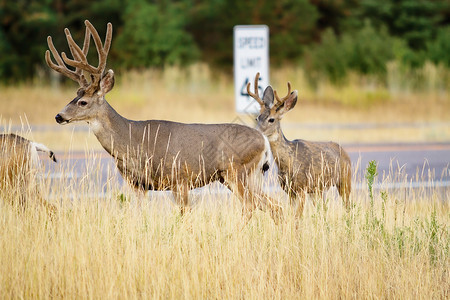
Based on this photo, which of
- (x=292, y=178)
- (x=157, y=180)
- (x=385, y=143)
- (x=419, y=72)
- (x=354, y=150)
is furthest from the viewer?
(x=419, y=72)

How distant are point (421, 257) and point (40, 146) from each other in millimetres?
3912

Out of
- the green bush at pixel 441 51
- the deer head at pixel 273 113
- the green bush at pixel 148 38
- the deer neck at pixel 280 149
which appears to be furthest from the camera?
the green bush at pixel 148 38

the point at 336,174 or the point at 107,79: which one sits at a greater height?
the point at 107,79

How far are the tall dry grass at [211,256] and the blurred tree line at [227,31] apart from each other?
18.2m

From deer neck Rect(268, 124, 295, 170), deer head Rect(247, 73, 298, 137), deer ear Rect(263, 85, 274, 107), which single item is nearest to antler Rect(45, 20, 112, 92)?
deer head Rect(247, 73, 298, 137)

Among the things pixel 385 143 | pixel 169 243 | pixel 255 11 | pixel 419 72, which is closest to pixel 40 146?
pixel 169 243

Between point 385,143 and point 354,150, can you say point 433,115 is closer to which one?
point 385,143

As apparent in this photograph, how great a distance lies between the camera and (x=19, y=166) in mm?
6992

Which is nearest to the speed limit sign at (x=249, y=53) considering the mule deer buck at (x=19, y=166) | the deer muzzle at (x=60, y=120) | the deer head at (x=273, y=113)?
the deer head at (x=273, y=113)

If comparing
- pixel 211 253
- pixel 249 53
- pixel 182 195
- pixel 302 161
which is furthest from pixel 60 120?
pixel 249 53

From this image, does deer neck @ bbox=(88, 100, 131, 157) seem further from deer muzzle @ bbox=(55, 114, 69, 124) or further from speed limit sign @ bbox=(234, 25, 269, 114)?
speed limit sign @ bbox=(234, 25, 269, 114)

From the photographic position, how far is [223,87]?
2452 cm

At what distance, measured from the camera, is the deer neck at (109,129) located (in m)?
6.83

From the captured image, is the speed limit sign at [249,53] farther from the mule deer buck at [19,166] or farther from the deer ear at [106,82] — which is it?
the mule deer buck at [19,166]
